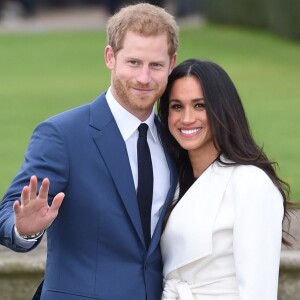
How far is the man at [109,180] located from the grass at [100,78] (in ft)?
14.8

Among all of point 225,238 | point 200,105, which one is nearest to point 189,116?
point 200,105

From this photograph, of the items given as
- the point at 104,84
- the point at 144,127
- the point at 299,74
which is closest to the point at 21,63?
the point at 104,84

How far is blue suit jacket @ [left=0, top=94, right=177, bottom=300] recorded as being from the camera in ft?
14.4

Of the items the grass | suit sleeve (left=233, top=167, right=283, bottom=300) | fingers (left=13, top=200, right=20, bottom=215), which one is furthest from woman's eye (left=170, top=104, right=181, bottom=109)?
the grass

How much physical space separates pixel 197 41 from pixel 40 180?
18105mm

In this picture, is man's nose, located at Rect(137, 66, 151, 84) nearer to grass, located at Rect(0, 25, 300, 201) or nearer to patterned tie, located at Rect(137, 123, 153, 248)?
patterned tie, located at Rect(137, 123, 153, 248)

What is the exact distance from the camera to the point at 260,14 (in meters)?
25.0

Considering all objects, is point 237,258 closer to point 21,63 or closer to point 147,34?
point 147,34

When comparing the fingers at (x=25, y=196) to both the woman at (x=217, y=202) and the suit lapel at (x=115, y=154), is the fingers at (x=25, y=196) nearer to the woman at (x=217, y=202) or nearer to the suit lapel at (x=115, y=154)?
the suit lapel at (x=115, y=154)

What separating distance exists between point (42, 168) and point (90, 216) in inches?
10.0

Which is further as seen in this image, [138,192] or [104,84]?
[104,84]

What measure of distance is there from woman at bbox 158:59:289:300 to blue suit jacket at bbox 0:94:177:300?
134mm

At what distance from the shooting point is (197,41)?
72.9ft

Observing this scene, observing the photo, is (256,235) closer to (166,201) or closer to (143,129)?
(166,201)
